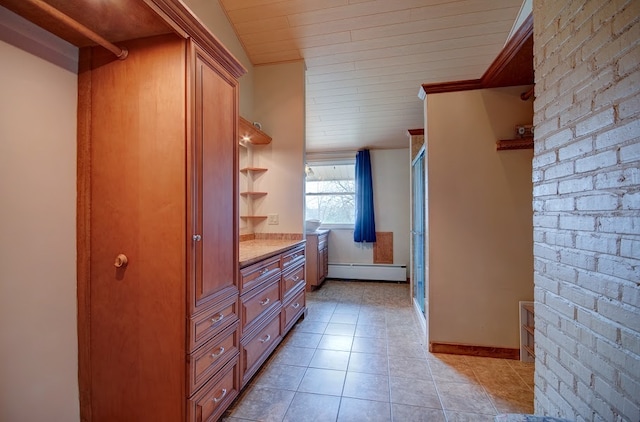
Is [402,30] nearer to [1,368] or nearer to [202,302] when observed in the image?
[202,302]

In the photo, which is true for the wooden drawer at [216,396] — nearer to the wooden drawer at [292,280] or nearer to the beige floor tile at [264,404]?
the beige floor tile at [264,404]

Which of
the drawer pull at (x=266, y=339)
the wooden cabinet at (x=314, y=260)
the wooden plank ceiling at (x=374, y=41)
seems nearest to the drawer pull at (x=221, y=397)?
the drawer pull at (x=266, y=339)

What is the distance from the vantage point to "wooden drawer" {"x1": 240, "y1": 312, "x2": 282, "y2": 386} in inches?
68.1

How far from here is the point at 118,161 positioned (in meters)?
1.29

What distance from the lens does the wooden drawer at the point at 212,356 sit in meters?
1.26

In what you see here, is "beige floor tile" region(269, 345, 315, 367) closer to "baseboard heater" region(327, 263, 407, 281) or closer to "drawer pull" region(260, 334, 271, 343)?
"drawer pull" region(260, 334, 271, 343)

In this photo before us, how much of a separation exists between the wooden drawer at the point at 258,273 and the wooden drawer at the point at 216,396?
1.49 feet

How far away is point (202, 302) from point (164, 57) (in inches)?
47.7

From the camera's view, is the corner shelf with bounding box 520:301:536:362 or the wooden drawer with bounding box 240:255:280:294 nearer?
the wooden drawer with bounding box 240:255:280:294

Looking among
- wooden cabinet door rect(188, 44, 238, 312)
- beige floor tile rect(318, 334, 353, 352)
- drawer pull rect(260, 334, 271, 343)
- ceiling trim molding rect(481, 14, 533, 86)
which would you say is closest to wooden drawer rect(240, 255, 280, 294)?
wooden cabinet door rect(188, 44, 238, 312)

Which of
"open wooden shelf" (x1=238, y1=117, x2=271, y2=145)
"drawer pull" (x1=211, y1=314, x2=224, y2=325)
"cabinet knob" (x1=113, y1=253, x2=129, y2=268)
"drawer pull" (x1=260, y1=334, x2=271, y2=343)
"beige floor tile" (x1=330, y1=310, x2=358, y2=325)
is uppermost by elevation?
"open wooden shelf" (x1=238, y1=117, x2=271, y2=145)

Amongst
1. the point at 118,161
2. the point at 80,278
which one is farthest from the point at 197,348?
the point at 118,161

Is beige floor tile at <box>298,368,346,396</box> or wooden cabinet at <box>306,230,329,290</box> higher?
wooden cabinet at <box>306,230,329,290</box>

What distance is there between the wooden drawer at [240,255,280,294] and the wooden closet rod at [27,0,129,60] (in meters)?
1.31
